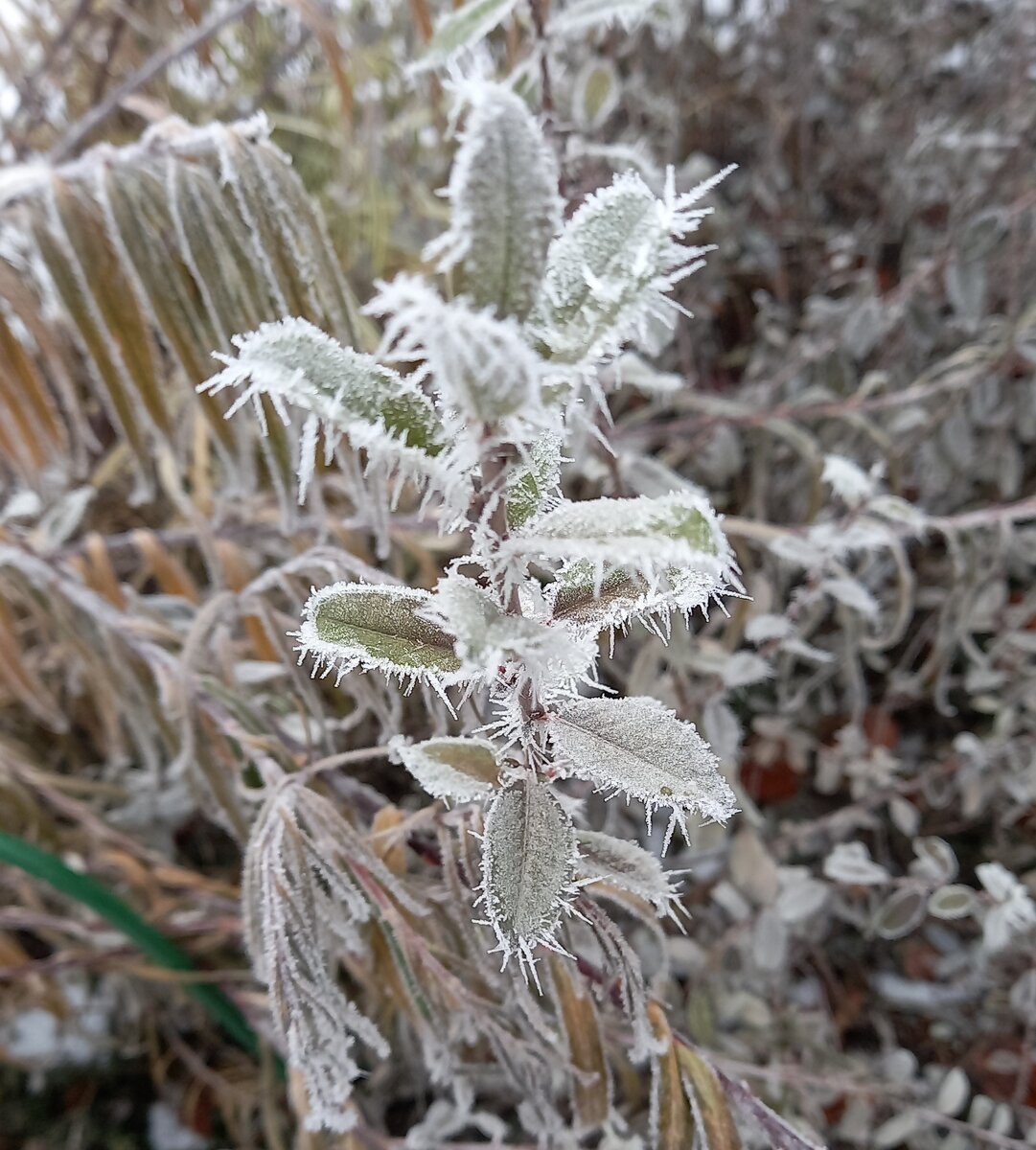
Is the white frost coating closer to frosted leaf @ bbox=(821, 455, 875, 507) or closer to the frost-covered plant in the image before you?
the frost-covered plant

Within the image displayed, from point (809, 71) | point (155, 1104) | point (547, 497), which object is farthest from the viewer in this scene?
point (809, 71)

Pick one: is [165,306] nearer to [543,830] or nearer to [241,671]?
[241,671]

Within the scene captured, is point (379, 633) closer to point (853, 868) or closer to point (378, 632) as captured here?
point (378, 632)

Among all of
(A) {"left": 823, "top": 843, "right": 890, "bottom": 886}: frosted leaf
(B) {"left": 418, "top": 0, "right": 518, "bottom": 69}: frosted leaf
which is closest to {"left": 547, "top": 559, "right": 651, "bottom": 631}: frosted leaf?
(B) {"left": 418, "top": 0, "right": 518, "bottom": 69}: frosted leaf

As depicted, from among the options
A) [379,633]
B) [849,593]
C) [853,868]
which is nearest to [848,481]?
[849,593]

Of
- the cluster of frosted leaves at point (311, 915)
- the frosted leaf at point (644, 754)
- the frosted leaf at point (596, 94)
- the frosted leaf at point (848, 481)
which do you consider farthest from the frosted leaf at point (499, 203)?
the frosted leaf at point (596, 94)

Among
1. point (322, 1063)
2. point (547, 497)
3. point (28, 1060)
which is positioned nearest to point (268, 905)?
point (322, 1063)
